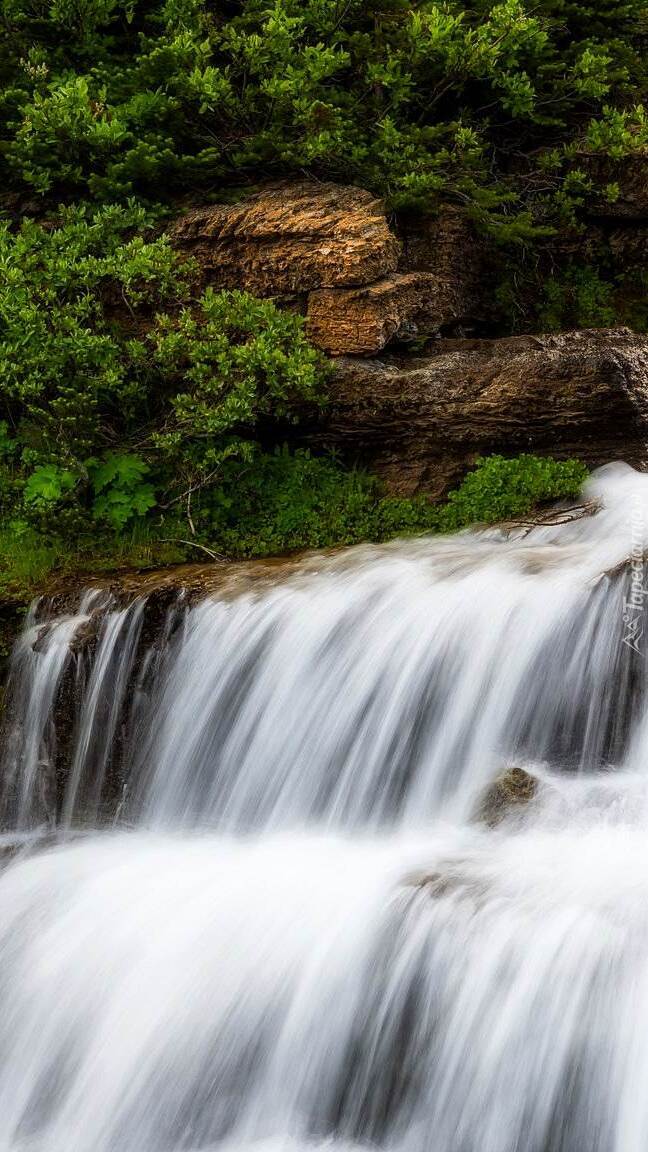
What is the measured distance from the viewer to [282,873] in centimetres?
522

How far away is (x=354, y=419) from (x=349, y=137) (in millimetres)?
2283

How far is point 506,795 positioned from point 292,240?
455 cm

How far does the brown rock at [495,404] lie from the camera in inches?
297

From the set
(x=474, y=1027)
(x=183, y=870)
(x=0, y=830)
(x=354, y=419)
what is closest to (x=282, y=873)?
(x=183, y=870)

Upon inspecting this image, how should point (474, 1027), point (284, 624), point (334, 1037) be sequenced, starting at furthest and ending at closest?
1. point (284, 624)
2. point (334, 1037)
3. point (474, 1027)

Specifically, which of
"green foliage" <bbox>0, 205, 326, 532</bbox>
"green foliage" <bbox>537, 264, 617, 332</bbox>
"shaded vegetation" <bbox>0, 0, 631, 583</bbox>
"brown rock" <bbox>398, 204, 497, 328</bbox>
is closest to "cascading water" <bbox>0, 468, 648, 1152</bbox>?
"shaded vegetation" <bbox>0, 0, 631, 583</bbox>

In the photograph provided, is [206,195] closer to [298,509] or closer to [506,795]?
[298,509]

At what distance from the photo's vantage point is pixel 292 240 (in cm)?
793

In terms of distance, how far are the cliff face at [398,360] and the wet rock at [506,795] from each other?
10.4 feet

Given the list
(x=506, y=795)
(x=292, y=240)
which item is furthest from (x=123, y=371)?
(x=506, y=795)

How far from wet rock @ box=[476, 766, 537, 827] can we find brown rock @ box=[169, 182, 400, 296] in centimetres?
401

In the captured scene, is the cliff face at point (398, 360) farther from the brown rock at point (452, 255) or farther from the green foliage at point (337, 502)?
the brown rock at point (452, 255)

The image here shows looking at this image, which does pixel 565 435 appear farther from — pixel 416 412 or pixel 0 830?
pixel 0 830

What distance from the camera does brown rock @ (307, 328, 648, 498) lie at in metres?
7.55
